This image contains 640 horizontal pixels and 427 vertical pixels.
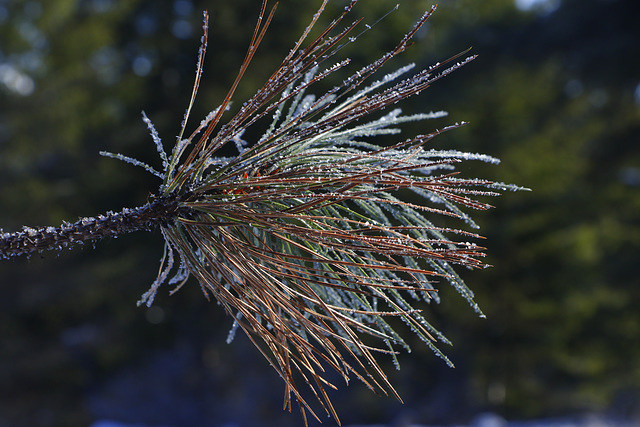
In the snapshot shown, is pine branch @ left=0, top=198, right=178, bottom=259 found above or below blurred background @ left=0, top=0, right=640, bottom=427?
below

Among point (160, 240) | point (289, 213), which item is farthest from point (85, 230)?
point (160, 240)

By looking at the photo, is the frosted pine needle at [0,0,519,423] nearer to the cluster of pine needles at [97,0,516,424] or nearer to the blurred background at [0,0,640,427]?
the cluster of pine needles at [97,0,516,424]

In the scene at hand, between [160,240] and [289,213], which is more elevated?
[160,240]

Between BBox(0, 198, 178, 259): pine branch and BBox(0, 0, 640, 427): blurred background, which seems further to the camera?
BBox(0, 0, 640, 427): blurred background

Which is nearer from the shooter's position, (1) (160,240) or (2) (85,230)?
(2) (85,230)

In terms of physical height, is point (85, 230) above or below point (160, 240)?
below

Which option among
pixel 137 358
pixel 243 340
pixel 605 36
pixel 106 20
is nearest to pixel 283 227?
pixel 605 36

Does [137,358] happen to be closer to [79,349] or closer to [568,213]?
[79,349]

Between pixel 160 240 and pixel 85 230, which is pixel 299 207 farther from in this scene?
pixel 160 240

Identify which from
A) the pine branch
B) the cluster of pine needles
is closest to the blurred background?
the cluster of pine needles
